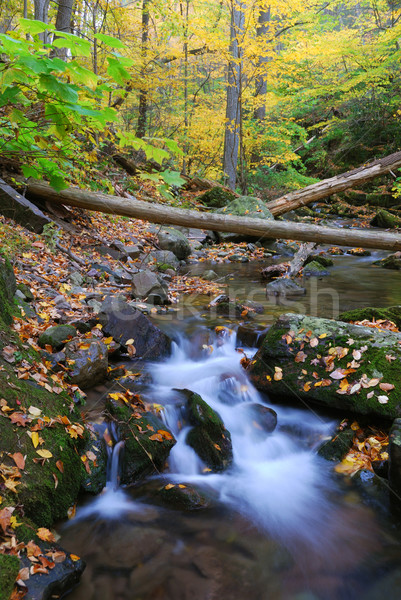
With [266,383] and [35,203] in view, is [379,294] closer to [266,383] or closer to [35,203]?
[266,383]

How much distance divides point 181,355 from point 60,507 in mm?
2888

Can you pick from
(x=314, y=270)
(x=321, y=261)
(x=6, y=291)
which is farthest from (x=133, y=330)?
(x=321, y=261)

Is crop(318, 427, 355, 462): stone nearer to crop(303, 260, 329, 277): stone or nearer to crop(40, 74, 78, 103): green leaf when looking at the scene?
crop(40, 74, 78, 103): green leaf

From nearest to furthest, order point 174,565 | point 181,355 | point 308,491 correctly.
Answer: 1. point 174,565
2. point 308,491
3. point 181,355

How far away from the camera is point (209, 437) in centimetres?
375

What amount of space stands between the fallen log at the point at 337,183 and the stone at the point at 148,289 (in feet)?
22.9

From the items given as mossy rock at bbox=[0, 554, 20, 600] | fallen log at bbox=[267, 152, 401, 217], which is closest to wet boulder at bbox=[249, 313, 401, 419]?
mossy rock at bbox=[0, 554, 20, 600]

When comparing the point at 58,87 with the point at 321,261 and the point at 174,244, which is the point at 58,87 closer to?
the point at 174,244

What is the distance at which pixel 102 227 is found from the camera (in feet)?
30.7

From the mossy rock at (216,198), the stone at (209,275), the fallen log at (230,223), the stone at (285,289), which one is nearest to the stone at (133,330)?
the fallen log at (230,223)

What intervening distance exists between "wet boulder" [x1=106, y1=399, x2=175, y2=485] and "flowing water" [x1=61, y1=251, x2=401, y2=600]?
0.10 meters

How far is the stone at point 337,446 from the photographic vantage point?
146 inches

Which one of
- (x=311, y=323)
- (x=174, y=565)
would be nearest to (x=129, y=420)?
(x=174, y=565)

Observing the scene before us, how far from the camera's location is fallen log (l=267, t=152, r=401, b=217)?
1093 centimetres
